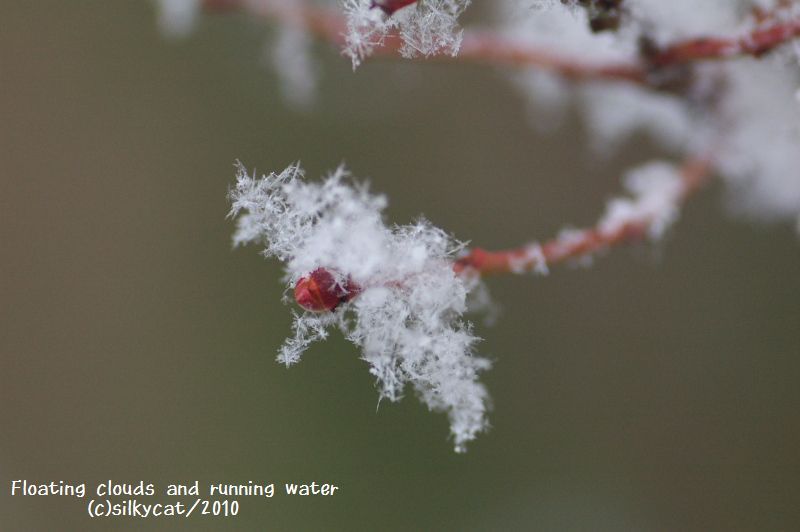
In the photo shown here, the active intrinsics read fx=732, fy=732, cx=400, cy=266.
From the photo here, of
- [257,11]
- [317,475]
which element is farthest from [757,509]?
[257,11]

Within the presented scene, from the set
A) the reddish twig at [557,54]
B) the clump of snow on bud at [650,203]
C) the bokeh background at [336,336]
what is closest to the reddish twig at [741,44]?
the reddish twig at [557,54]

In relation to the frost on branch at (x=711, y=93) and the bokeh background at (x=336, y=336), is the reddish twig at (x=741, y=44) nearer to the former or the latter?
the frost on branch at (x=711, y=93)

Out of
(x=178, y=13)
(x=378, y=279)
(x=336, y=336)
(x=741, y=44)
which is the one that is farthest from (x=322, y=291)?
(x=336, y=336)

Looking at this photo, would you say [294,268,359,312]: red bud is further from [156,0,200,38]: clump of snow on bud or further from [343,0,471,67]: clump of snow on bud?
[156,0,200,38]: clump of snow on bud

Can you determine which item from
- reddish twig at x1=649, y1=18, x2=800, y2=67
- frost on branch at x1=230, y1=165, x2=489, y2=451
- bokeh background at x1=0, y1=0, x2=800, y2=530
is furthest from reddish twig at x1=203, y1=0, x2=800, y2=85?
bokeh background at x1=0, y1=0, x2=800, y2=530

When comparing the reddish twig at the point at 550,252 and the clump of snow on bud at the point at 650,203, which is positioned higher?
the clump of snow on bud at the point at 650,203

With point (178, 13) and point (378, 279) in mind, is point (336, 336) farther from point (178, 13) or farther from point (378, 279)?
point (378, 279)

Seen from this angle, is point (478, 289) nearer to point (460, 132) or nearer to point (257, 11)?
point (257, 11)
